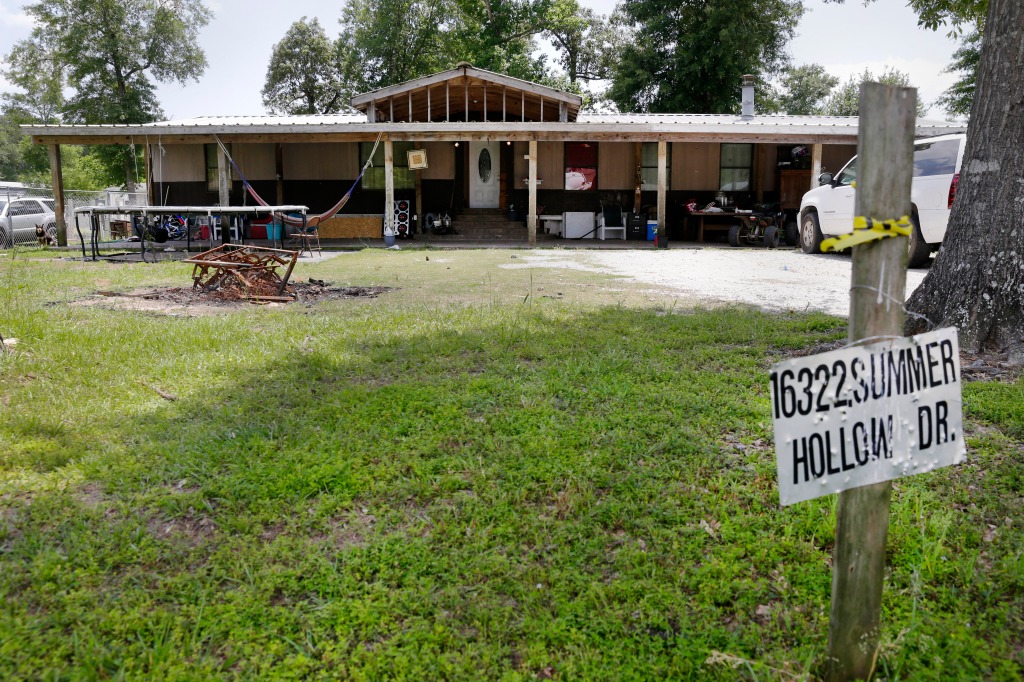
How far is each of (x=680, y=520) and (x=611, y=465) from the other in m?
0.49

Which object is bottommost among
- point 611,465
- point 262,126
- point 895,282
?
point 611,465

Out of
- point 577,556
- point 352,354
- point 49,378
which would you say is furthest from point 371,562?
point 49,378

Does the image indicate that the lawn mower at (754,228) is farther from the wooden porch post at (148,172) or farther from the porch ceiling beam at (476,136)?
the wooden porch post at (148,172)

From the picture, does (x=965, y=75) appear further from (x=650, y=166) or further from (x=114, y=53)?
(x=114, y=53)

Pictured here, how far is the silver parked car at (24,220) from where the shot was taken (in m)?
18.5

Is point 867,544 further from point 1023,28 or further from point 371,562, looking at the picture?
point 1023,28

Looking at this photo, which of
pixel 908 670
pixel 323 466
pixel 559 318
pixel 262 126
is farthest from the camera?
pixel 262 126

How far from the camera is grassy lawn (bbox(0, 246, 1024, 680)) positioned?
2.24 metres

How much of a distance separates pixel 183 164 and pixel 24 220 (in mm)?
4287

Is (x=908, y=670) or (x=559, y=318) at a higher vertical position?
(x=559, y=318)

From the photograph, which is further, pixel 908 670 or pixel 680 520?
pixel 680 520

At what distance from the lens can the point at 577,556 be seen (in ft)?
8.91

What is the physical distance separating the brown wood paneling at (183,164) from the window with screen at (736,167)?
49.0 ft

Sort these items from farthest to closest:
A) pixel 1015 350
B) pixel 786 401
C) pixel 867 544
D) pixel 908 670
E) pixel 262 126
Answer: pixel 262 126 → pixel 1015 350 → pixel 908 670 → pixel 867 544 → pixel 786 401
